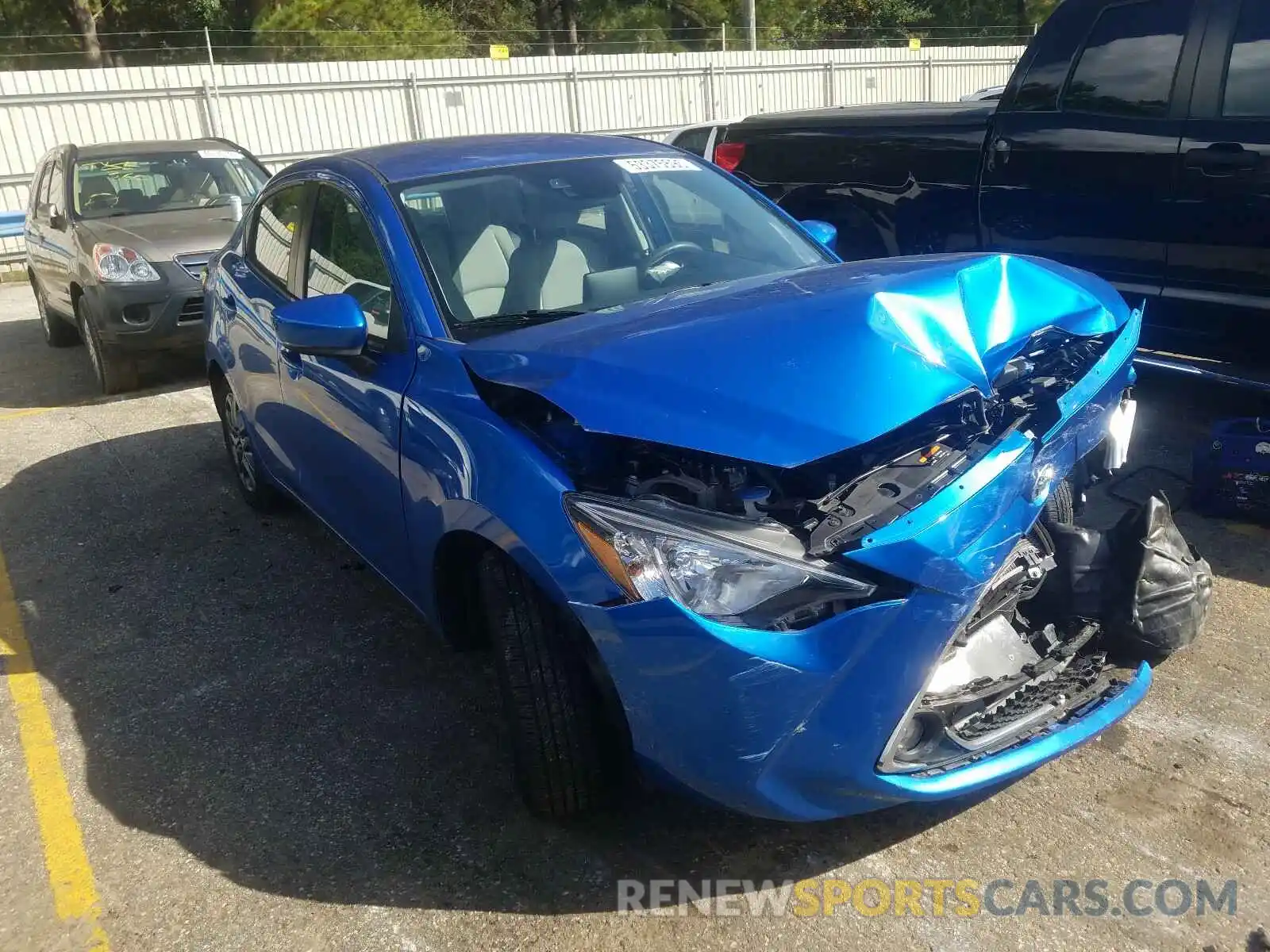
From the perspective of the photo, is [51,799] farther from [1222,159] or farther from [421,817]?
[1222,159]

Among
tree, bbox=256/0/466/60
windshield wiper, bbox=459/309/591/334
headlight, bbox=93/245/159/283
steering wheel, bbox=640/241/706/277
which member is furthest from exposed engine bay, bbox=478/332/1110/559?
tree, bbox=256/0/466/60

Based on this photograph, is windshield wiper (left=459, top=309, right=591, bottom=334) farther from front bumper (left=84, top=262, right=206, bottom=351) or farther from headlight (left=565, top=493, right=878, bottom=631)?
front bumper (left=84, top=262, right=206, bottom=351)

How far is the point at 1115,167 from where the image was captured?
15.8 ft

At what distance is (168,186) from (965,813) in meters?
8.10

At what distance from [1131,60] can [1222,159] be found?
75cm

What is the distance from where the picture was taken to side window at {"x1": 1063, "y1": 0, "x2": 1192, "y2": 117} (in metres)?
4.71

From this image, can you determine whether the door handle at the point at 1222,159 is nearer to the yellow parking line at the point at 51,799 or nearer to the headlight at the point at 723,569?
the headlight at the point at 723,569

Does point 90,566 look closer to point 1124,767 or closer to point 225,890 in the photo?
point 225,890

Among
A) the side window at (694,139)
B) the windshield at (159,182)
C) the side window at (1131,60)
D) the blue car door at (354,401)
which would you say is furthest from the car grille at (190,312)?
the side window at (1131,60)

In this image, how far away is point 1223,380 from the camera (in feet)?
14.3

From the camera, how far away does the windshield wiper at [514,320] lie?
3.12m

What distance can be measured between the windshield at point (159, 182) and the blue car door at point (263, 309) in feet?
13.2

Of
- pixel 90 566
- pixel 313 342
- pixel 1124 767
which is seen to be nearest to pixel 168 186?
pixel 90 566

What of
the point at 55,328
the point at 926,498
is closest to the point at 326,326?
the point at 926,498
